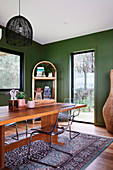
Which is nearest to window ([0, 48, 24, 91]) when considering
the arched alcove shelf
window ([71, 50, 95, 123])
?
the arched alcove shelf

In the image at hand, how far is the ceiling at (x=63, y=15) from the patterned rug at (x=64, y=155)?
2.66 meters

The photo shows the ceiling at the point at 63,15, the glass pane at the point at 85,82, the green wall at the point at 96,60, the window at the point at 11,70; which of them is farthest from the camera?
the glass pane at the point at 85,82

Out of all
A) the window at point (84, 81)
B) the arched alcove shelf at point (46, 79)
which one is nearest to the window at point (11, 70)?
the arched alcove shelf at point (46, 79)

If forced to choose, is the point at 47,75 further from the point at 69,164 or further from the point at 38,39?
the point at 69,164

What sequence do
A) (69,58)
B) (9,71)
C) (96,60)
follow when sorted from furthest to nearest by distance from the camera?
(69,58), (9,71), (96,60)

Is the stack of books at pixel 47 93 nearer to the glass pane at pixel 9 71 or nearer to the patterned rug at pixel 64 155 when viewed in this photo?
the glass pane at pixel 9 71

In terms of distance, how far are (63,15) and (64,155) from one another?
2882mm

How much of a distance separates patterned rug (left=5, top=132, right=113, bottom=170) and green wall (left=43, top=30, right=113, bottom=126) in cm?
136

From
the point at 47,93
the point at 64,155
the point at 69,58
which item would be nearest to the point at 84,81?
the point at 69,58

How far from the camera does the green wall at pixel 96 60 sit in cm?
416

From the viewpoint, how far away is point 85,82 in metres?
4.75

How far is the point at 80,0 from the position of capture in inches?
114

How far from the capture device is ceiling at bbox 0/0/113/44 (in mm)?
3038

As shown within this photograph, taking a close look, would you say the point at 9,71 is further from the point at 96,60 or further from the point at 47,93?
the point at 96,60
